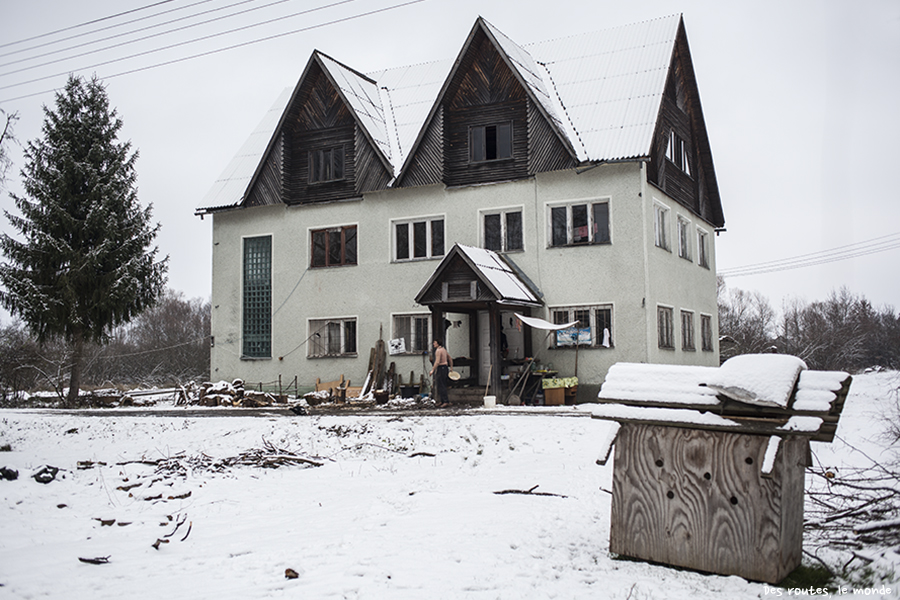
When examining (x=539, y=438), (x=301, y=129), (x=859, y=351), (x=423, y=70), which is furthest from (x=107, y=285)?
(x=859, y=351)

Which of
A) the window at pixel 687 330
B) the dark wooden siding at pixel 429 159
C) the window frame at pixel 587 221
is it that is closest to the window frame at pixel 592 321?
the window frame at pixel 587 221

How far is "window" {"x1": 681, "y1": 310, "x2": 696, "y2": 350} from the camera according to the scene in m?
25.5

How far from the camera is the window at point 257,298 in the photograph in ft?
89.4

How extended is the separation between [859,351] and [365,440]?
40470mm

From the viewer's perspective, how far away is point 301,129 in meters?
27.0

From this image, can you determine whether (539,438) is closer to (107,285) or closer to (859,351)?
(107,285)

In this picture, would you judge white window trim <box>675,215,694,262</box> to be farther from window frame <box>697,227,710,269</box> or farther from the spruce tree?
the spruce tree

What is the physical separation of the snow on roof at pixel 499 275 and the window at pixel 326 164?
A: 21.0ft

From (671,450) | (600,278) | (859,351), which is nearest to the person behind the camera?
(671,450)

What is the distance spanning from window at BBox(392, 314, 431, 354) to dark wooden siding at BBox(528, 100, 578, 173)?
5.82 meters

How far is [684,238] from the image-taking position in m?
26.5

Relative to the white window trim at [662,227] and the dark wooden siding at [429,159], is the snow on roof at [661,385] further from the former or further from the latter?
the dark wooden siding at [429,159]

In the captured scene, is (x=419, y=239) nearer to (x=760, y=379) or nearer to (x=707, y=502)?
(x=707, y=502)

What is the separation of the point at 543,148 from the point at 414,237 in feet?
16.8
